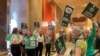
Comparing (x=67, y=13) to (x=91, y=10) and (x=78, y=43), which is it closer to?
(x=91, y=10)

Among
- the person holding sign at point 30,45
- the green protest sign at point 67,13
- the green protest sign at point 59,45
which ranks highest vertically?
the green protest sign at point 67,13

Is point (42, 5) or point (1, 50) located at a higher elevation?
point (42, 5)

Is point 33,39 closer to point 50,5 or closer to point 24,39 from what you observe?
point 24,39

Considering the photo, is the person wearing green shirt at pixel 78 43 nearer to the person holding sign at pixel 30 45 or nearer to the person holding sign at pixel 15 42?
the person holding sign at pixel 15 42

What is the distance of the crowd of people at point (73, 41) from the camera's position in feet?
12.5

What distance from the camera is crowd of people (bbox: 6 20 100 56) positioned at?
3.82m

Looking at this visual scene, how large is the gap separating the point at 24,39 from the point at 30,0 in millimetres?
7440

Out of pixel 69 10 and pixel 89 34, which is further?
pixel 69 10

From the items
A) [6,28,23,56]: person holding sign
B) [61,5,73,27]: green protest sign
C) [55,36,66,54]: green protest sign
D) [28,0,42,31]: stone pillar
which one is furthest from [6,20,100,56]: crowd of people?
[28,0,42,31]: stone pillar

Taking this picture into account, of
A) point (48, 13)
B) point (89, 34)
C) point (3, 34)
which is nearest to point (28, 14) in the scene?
point (48, 13)

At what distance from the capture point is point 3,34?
11.2 metres

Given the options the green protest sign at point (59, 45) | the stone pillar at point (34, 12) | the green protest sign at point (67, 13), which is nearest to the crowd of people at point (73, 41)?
the green protest sign at point (59, 45)

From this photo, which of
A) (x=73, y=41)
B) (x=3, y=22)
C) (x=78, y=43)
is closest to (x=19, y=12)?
(x=3, y=22)

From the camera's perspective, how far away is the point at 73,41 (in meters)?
4.24
